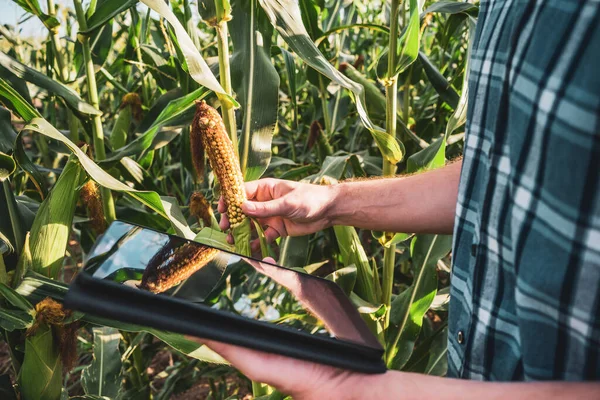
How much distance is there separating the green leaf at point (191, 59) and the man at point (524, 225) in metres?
0.55

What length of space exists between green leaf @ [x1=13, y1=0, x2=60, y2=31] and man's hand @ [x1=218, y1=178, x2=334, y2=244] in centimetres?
77

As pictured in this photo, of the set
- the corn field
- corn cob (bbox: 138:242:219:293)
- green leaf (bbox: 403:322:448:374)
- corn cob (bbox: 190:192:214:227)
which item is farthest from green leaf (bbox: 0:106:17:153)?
green leaf (bbox: 403:322:448:374)

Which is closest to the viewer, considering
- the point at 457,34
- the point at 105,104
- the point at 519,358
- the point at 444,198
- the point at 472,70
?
the point at 519,358

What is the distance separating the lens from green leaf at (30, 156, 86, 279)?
121 centimetres

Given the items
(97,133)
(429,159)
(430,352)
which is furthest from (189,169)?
(430,352)

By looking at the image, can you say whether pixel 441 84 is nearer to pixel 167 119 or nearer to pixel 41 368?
pixel 167 119

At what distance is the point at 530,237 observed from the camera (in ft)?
1.93

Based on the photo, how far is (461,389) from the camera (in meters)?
0.57

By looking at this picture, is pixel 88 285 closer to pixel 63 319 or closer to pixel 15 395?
pixel 63 319

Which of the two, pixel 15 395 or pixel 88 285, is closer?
pixel 88 285

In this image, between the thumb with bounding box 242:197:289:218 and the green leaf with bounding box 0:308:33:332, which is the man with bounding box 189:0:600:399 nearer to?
the thumb with bounding box 242:197:289:218

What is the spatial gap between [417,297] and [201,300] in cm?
100

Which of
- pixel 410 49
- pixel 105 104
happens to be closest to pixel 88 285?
pixel 410 49

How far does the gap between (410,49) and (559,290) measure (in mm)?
913
